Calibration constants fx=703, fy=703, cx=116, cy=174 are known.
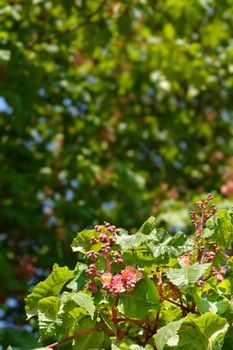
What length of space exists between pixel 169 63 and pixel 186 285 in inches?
145

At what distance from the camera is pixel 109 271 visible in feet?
6.30

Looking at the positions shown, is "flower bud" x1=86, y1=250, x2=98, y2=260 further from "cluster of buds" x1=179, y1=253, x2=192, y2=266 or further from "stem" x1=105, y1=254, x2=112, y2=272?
"cluster of buds" x1=179, y1=253, x2=192, y2=266

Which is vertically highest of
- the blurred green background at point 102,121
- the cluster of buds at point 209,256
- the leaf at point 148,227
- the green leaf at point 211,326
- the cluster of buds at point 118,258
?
the blurred green background at point 102,121

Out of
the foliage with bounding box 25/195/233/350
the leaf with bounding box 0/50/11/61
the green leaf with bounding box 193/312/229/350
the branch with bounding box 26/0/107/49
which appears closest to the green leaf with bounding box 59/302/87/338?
the foliage with bounding box 25/195/233/350

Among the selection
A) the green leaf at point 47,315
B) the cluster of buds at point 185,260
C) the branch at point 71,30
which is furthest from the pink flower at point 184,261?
the branch at point 71,30

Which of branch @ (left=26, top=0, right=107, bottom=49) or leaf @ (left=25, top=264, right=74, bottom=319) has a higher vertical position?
branch @ (left=26, top=0, right=107, bottom=49)

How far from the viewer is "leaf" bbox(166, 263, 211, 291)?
6.08ft

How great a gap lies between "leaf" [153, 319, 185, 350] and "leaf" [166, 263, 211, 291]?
11cm

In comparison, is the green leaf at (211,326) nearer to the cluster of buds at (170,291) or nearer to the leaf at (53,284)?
the cluster of buds at (170,291)

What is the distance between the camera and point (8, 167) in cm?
511

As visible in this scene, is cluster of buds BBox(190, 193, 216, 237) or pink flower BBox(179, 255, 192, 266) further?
cluster of buds BBox(190, 193, 216, 237)

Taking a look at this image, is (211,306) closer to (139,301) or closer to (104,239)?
(139,301)

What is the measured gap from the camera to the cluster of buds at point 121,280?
6.12ft

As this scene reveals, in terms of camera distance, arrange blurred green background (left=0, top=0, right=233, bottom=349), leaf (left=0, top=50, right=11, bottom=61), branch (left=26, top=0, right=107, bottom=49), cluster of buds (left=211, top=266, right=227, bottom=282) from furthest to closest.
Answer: branch (left=26, top=0, right=107, bottom=49), blurred green background (left=0, top=0, right=233, bottom=349), leaf (left=0, top=50, right=11, bottom=61), cluster of buds (left=211, top=266, right=227, bottom=282)
